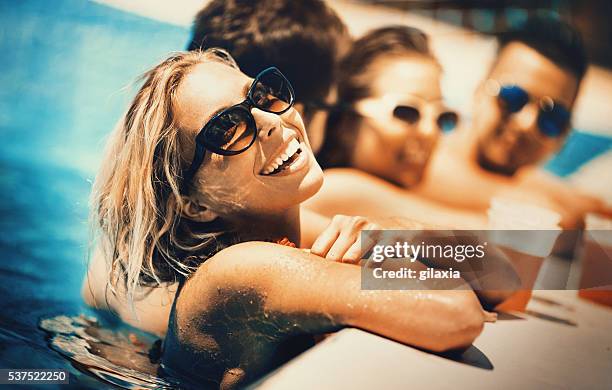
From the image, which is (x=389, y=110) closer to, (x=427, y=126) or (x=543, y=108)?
(x=427, y=126)

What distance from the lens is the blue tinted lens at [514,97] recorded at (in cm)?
202

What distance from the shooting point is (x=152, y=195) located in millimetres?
1842

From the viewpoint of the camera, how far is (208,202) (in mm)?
1899

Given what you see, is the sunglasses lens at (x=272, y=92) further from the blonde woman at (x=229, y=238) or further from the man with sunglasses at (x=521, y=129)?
the man with sunglasses at (x=521, y=129)

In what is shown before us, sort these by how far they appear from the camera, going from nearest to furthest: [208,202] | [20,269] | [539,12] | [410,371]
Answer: [410,371]
[208,202]
[539,12]
[20,269]

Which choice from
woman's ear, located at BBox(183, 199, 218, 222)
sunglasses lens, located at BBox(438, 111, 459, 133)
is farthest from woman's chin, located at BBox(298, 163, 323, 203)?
sunglasses lens, located at BBox(438, 111, 459, 133)

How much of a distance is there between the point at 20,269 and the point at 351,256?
118 cm

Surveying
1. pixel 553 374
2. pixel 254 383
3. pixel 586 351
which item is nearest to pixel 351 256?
pixel 254 383

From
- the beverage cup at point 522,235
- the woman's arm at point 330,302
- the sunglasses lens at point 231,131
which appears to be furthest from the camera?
the beverage cup at point 522,235

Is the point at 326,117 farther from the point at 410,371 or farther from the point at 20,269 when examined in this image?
the point at 20,269

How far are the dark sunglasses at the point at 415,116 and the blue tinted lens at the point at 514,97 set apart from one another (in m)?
0.15

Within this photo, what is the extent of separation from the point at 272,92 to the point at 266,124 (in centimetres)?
11

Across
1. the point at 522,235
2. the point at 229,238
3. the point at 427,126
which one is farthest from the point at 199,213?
the point at 522,235

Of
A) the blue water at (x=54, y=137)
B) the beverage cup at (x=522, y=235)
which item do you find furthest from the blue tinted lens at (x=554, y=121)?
the blue water at (x=54, y=137)
